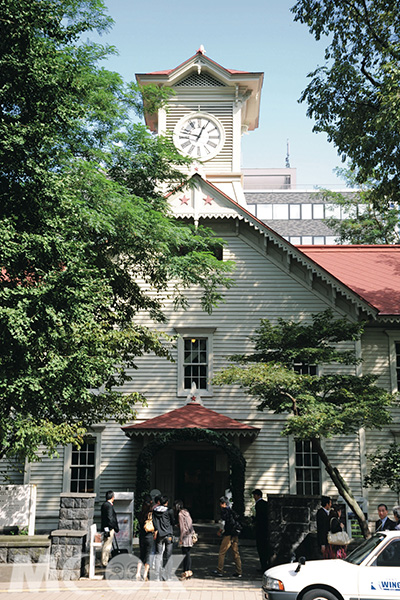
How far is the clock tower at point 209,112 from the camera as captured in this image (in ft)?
86.6

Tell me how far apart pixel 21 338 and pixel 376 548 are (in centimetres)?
670

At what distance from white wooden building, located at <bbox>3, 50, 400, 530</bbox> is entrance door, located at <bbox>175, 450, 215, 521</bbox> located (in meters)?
0.03

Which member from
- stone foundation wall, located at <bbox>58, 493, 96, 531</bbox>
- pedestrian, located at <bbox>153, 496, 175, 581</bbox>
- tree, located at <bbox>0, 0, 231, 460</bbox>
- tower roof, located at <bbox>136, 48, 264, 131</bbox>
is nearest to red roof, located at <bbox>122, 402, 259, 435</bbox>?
tree, located at <bbox>0, 0, 231, 460</bbox>

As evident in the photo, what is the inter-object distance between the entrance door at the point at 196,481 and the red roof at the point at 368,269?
7.96 m

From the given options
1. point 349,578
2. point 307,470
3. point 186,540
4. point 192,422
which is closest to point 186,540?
point 186,540

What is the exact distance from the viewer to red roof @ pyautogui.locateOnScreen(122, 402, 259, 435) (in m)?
20.1

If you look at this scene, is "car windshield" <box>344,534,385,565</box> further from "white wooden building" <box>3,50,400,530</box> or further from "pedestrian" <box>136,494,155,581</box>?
"white wooden building" <box>3,50,400,530</box>

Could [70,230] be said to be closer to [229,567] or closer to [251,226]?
[229,567]

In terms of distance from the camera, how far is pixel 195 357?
22578 mm

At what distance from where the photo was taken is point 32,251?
40.1 feet

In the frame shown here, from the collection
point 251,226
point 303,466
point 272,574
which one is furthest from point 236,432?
point 272,574

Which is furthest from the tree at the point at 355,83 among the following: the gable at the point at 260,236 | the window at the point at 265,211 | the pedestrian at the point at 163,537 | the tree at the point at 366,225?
the window at the point at 265,211

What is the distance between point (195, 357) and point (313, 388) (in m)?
6.65

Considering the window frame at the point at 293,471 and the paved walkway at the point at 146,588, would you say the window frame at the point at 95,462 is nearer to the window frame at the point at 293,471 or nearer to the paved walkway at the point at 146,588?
the window frame at the point at 293,471
